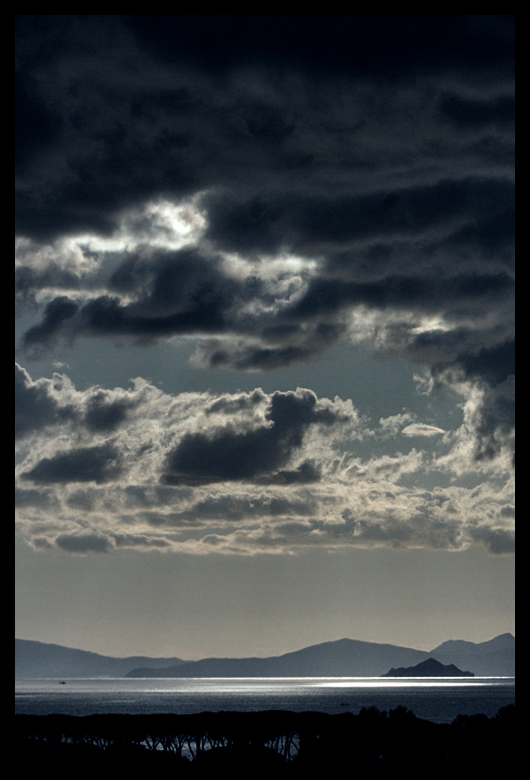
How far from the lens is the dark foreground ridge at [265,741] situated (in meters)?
70.8

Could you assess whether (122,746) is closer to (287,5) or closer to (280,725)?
(280,725)

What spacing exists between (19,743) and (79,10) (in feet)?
248

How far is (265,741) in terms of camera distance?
72.8m

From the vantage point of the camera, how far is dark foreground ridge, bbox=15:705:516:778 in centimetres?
7075
